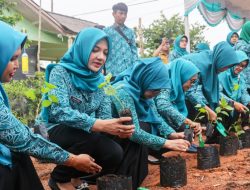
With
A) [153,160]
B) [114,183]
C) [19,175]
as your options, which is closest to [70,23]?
[153,160]

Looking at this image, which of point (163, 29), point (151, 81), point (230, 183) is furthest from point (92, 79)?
point (163, 29)

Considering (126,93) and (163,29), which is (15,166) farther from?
(163,29)

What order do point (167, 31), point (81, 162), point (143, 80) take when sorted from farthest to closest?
point (167, 31) → point (143, 80) → point (81, 162)

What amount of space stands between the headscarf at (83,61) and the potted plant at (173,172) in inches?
29.9

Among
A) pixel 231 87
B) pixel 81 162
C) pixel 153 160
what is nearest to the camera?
pixel 81 162

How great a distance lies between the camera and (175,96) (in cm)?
348

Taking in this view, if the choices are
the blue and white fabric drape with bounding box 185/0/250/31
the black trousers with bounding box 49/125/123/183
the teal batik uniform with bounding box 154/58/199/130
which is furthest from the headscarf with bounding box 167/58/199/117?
the blue and white fabric drape with bounding box 185/0/250/31

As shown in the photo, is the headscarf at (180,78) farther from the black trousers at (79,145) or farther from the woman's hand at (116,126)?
the woman's hand at (116,126)

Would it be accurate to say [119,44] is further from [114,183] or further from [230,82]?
[114,183]

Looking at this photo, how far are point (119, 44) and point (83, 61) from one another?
229 centimetres

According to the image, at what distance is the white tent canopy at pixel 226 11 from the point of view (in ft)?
31.9

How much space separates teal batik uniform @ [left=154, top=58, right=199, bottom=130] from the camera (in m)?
3.23

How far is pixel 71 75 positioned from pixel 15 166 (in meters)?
0.87

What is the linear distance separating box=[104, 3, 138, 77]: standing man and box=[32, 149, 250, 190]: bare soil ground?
155 cm
